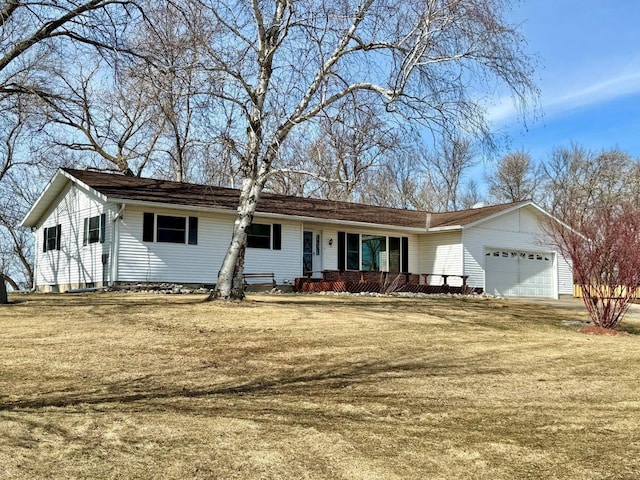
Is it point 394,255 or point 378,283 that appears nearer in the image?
point 378,283

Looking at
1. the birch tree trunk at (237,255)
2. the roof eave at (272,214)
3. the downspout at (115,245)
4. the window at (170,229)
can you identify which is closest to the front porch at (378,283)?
the roof eave at (272,214)

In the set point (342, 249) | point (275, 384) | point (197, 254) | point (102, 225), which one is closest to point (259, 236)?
point (197, 254)

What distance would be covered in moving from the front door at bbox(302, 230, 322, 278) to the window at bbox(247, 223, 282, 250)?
4.28 ft

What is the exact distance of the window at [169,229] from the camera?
1906 cm

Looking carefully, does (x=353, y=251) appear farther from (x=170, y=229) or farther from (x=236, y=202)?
(x=170, y=229)

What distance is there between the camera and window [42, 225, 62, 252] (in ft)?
75.8

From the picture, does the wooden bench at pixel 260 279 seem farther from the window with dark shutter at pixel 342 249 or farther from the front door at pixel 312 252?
the window with dark shutter at pixel 342 249

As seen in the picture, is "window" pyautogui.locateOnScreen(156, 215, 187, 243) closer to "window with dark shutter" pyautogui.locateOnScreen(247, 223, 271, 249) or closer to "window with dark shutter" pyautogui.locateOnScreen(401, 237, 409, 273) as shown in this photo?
"window with dark shutter" pyautogui.locateOnScreen(247, 223, 271, 249)

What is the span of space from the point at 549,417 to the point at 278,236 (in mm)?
16901

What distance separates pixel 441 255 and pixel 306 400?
1993 cm

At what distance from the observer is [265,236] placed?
2145 centimetres

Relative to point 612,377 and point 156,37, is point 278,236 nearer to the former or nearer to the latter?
point 156,37

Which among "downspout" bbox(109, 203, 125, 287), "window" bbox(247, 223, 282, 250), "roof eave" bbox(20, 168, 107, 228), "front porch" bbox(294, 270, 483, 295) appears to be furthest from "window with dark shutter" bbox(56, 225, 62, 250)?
"front porch" bbox(294, 270, 483, 295)

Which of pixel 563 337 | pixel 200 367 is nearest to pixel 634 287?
pixel 563 337
